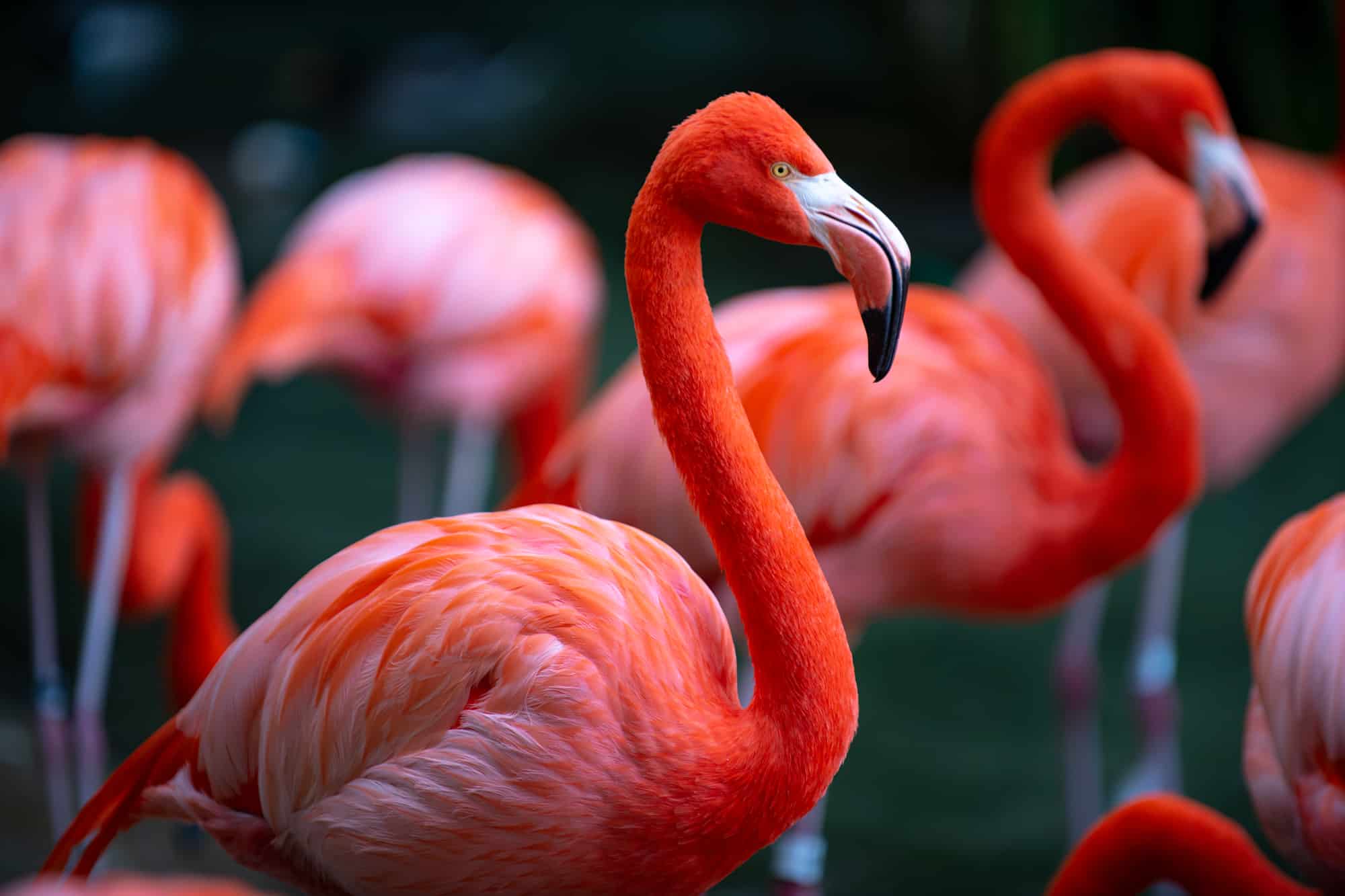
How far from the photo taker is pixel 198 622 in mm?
2699

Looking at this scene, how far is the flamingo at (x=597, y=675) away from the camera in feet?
4.33

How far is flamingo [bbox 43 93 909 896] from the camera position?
132cm

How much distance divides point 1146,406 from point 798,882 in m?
0.94

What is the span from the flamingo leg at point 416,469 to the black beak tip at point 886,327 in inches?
91.1

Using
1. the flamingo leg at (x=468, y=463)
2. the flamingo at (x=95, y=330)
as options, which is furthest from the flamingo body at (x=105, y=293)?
the flamingo leg at (x=468, y=463)

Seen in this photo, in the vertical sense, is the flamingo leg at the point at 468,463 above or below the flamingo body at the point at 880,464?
below

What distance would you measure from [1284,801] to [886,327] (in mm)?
798

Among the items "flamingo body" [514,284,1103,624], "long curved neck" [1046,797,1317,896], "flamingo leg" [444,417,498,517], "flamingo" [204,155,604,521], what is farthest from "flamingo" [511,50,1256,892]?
"flamingo leg" [444,417,498,517]

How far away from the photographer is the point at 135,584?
9.53 feet

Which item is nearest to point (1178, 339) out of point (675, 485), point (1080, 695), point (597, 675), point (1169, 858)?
point (1080, 695)

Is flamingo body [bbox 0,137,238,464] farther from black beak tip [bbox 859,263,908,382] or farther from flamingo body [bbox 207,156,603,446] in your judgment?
black beak tip [bbox 859,263,908,382]

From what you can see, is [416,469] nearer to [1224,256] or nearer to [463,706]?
[1224,256]

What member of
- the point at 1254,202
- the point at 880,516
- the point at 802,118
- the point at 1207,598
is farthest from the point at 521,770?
the point at 802,118

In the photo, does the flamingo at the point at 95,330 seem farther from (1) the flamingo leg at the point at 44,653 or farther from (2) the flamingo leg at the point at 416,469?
(2) the flamingo leg at the point at 416,469
